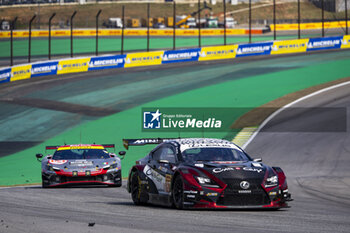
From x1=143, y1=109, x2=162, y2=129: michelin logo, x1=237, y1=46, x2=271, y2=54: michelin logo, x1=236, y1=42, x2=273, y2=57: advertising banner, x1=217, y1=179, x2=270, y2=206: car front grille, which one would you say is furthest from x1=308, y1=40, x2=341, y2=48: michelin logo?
x1=217, y1=179, x2=270, y2=206: car front grille

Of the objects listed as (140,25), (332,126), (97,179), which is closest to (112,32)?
(140,25)

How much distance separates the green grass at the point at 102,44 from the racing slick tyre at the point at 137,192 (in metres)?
54.9

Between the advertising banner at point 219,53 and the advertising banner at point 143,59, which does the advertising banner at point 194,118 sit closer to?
the advertising banner at point 143,59

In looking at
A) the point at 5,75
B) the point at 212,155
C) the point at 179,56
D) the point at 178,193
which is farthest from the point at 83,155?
the point at 179,56

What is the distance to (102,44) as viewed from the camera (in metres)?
77.4

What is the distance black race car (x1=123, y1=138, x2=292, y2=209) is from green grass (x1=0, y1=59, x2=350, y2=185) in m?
11.7

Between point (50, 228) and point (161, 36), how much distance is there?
7870 cm

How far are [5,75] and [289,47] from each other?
2339 cm

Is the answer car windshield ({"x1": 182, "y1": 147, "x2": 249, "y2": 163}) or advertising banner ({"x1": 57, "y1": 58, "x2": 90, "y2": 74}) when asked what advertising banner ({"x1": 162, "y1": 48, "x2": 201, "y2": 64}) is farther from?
car windshield ({"x1": 182, "y1": 147, "x2": 249, "y2": 163})

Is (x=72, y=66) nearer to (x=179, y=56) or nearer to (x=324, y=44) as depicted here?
(x=179, y=56)

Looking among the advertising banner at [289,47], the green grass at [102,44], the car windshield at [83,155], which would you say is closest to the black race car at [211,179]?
the car windshield at [83,155]

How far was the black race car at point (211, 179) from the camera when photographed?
11.2 m

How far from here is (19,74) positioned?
48750mm

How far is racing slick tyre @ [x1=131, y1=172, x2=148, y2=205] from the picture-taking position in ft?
43.7
